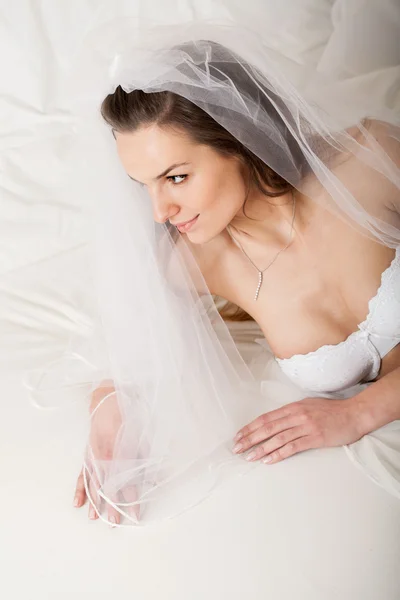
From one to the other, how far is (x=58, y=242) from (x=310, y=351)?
2.54 ft

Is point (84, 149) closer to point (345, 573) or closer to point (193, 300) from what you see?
point (193, 300)

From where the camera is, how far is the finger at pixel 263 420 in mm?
1539

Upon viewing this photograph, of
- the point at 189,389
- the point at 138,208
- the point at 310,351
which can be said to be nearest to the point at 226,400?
the point at 189,389

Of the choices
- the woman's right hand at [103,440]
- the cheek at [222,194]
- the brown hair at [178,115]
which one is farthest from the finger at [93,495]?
the brown hair at [178,115]

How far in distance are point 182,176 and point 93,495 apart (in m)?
0.62

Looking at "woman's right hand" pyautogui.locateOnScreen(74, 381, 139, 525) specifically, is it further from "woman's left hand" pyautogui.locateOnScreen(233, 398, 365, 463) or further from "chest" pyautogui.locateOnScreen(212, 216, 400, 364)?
"chest" pyautogui.locateOnScreen(212, 216, 400, 364)

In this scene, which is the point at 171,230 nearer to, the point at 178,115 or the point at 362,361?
the point at 178,115

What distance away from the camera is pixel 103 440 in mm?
1566

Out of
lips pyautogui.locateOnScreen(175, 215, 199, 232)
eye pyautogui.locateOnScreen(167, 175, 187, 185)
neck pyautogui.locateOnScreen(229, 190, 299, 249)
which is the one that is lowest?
neck pyautogui.locateOnScreen(229, 190, 299, 249)

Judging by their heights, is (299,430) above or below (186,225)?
below

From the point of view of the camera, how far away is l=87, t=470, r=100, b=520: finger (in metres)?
1.45

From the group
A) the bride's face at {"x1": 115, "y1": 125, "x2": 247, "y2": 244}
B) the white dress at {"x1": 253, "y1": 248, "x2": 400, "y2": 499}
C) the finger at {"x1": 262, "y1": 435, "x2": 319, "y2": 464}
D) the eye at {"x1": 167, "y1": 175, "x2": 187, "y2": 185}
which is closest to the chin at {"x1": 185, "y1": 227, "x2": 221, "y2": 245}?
the bride's face at {"x1": 115, "y1": 125, "x2": 247, "y2": 244}

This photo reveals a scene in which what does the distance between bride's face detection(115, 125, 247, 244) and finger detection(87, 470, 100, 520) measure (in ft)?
1.66

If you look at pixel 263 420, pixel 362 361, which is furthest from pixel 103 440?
pixel 362 361
